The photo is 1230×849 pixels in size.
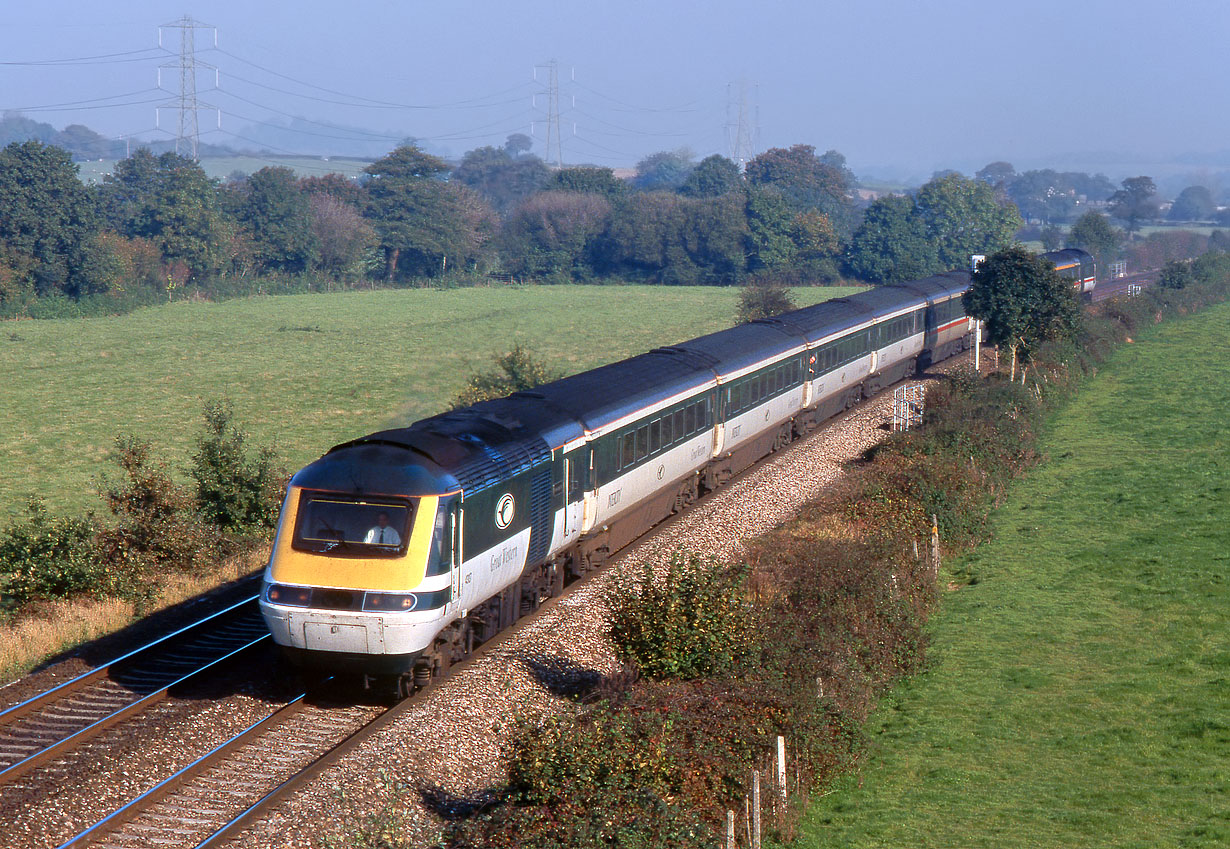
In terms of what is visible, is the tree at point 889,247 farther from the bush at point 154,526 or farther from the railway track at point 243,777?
the railway track at point 243,777

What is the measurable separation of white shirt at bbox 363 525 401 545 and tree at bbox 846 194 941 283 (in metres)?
92.1

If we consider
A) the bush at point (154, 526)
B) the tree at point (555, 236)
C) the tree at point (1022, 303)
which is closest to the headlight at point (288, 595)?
the bush at point (154, 526)

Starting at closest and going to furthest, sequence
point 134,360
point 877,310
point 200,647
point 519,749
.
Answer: point 519,749, point 200,647, point 877,310, point 134,360

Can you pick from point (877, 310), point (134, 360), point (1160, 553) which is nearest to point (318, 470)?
point (1160, 553)

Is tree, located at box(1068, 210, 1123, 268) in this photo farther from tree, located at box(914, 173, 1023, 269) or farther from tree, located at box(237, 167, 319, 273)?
tree, located at box(237, 167, 319, 273)

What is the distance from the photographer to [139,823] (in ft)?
39.1

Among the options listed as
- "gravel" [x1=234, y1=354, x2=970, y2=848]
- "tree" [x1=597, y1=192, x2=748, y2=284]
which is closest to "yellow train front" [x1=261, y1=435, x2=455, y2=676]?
"gravel" [x1=234, y1=354, x2=970, y2=848]

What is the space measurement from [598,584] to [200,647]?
6.42m

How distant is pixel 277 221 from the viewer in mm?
96688

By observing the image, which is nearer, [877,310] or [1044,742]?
[1044,742]

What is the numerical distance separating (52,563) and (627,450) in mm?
9935

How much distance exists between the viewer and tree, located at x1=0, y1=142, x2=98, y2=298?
7288 cm

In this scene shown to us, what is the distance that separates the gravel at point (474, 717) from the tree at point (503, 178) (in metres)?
147

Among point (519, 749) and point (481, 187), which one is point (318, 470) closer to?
point (519, 749)
